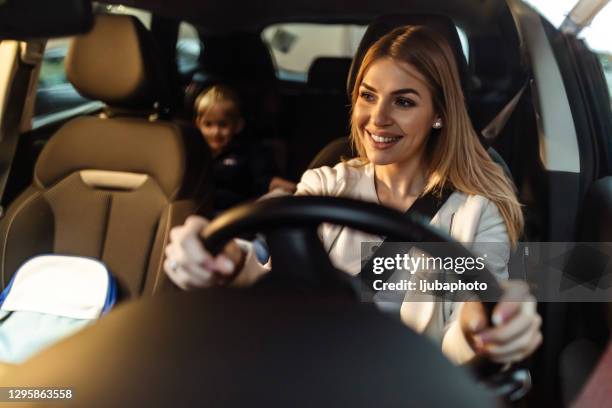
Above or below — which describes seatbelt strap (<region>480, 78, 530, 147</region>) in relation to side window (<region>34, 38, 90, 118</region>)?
above

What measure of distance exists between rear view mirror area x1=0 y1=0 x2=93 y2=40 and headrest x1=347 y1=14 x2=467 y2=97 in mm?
506

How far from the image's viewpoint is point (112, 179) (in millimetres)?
1691

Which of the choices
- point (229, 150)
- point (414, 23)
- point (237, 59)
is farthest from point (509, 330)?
point (237, 59)

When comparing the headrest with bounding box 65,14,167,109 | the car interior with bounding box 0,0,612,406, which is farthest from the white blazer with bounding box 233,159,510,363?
the headrest with bounding box 65,14,167,109

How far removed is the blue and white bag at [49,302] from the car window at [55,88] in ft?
1.74

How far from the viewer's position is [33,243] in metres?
1.62

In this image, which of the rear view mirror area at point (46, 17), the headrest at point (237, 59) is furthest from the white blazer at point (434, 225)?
the headrest at point (237, 59)

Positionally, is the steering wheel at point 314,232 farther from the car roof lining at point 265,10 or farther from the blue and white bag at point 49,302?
the car roof lining at point 265,10

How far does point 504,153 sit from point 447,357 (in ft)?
2.80

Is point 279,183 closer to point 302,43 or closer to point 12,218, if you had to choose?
point 302,43

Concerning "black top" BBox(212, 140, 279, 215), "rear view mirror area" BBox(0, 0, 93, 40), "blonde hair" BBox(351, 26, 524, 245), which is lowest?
"black top" BBox(212, 140, 279, 215)

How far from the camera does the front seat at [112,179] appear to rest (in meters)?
1.61

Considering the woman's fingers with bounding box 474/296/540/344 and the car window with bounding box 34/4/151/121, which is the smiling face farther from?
the car window with bounding box 34/4/151/121

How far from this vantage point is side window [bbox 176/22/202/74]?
2.56 metres
